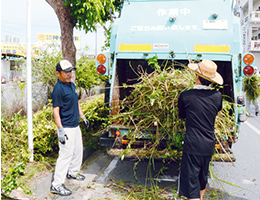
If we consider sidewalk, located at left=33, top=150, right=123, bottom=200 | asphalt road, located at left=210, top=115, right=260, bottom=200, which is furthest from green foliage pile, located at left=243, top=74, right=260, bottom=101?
sidewalk, located at left=33, top=150, right=123, bottom=200

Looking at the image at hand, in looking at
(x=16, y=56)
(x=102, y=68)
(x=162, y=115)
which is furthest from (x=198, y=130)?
(x=16, y=56)

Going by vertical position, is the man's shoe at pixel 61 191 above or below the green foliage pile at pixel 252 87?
below

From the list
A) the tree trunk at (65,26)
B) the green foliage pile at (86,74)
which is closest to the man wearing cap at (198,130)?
the tree trunk at (65,26)

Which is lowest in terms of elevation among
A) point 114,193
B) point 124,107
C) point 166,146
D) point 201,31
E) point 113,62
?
point 114,193

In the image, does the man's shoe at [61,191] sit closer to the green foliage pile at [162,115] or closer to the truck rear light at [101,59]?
the green foliage pile at [162,115]

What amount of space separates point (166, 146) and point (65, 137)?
144 centimetres

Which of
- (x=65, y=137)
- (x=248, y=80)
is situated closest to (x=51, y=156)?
(x=65, y=137)

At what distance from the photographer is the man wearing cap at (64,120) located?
396cm

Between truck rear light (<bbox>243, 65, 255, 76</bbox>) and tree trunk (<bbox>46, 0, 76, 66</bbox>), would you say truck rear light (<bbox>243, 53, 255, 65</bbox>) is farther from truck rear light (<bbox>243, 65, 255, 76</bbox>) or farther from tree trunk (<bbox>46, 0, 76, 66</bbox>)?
tree trunk (<bbox>46, 0, 76, 66</bbox>)

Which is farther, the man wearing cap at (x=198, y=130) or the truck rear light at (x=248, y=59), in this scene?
the truck rear light at (x=248, y=59)

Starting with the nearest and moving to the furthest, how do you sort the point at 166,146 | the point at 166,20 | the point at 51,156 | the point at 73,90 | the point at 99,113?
the point at 166,146
the point at 73,90
the point at 166,20
the point at 51,156
the point at 99,113

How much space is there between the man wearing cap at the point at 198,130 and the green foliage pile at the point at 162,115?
2.00ft

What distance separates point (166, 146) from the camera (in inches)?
157

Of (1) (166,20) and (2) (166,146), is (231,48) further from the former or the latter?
(2) (166,146)
